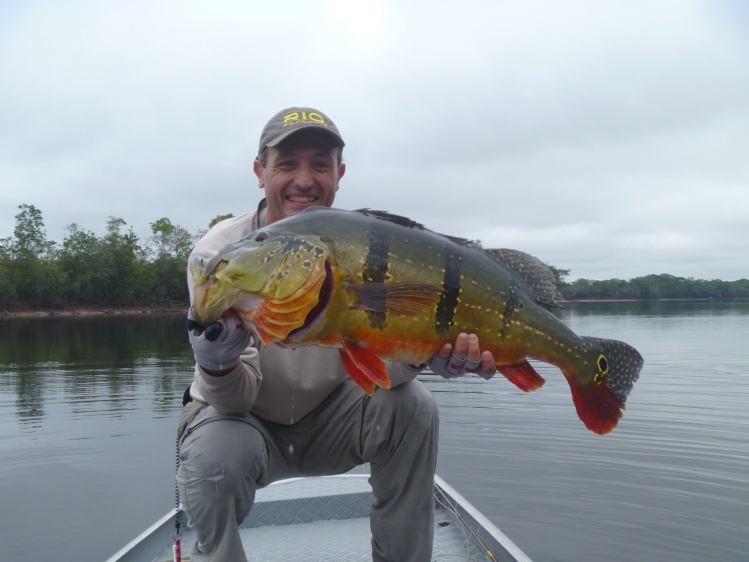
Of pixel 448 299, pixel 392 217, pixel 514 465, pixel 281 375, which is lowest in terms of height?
pixel 514 465

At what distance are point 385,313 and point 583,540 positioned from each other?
18.6 feet

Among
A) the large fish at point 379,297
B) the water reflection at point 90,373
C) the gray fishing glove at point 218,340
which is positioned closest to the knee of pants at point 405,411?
the large fish at point 379,297

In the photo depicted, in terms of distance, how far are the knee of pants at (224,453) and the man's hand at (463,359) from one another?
3.62ft

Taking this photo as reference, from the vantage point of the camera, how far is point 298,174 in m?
3.94

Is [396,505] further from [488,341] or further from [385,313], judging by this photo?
[385,313]

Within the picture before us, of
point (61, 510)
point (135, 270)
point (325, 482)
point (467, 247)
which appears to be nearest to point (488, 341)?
point (467, 247)

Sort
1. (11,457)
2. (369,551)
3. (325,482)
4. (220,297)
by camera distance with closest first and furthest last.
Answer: (220,297), (369,551), (325,482), (11,457)

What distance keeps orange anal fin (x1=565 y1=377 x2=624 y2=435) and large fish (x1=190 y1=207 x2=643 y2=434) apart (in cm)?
4

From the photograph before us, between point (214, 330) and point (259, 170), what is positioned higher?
point (259, 170)

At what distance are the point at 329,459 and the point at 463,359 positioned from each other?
4.37 feet

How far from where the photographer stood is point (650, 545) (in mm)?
6938

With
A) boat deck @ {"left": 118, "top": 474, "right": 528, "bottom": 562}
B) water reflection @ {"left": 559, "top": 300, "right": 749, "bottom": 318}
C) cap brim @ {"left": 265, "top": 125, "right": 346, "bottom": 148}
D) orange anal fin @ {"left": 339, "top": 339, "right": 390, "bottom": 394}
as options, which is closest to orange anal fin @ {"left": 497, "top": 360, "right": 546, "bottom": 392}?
orange anal fin @ {"left": 339, "top": 339, "right": 390, "bottom": 394}

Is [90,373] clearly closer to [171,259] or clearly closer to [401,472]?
[401,472]

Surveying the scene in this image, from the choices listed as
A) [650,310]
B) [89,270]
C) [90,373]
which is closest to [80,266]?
[89,270]
